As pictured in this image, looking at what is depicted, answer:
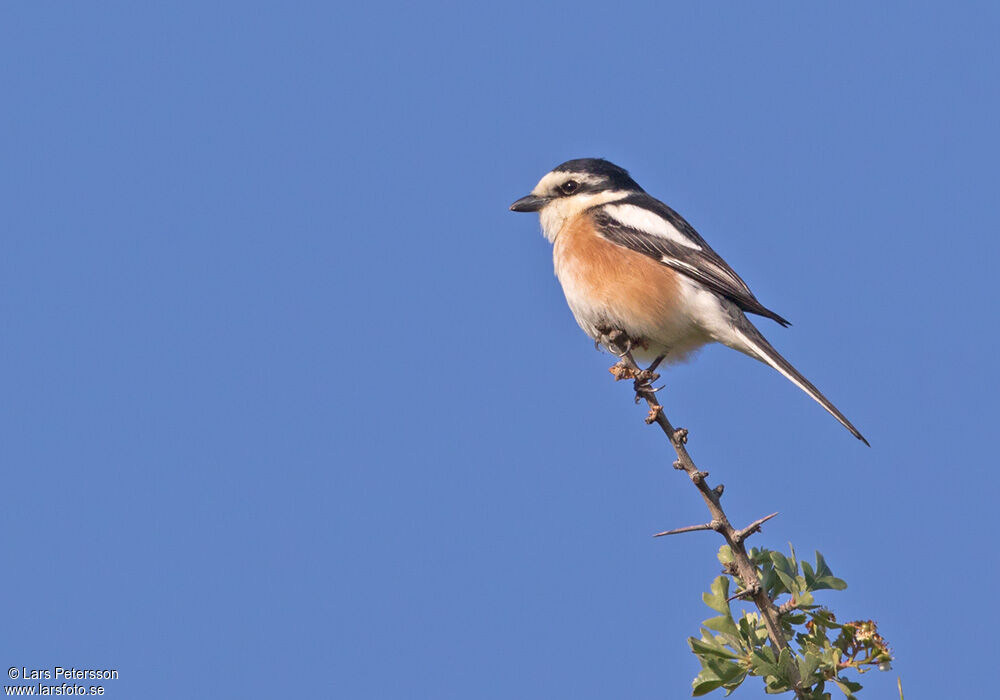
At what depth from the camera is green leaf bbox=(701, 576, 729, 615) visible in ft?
9.90

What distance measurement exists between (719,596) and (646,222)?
4.07 meters

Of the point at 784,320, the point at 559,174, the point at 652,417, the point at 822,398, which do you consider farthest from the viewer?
the point at 559,174

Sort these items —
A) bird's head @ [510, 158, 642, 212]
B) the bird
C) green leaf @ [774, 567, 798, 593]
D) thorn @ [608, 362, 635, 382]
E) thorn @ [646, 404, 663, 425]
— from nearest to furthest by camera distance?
1. green leaf @ [774, 567, 798, 593]
2. thorn @ [646, 404, 663, 425]
3. thorn @ [608, 362, 635, 382]
4. the bird
5. bird's head @ [510, 158, 642, 212]

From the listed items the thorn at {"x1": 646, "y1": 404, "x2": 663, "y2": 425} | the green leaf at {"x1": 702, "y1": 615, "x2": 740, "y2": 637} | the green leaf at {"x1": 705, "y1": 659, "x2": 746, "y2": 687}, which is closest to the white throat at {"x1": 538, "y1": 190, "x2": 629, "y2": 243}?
the thorn at {"x1": 646, "y1": 404, "x2": 663, "y2": 425}

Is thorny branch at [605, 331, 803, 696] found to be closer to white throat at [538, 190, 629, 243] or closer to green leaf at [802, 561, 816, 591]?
green leaf at [802, 561, 816, 591]

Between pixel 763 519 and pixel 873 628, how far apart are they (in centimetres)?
44

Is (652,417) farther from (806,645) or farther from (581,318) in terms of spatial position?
(581,318)

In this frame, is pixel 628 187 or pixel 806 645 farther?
pixel 628 187

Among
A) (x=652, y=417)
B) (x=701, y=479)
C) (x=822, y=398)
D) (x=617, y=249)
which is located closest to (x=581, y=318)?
(x=617, y=249)

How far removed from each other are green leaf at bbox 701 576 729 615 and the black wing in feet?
11.2

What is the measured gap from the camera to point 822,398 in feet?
17.6

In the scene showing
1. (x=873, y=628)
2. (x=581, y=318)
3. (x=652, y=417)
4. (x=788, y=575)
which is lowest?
(x=873, y=628)

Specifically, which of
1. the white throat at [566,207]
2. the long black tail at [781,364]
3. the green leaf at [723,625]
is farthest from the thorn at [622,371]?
the white throat at [566,207]

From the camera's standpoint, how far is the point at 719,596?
3043mm
